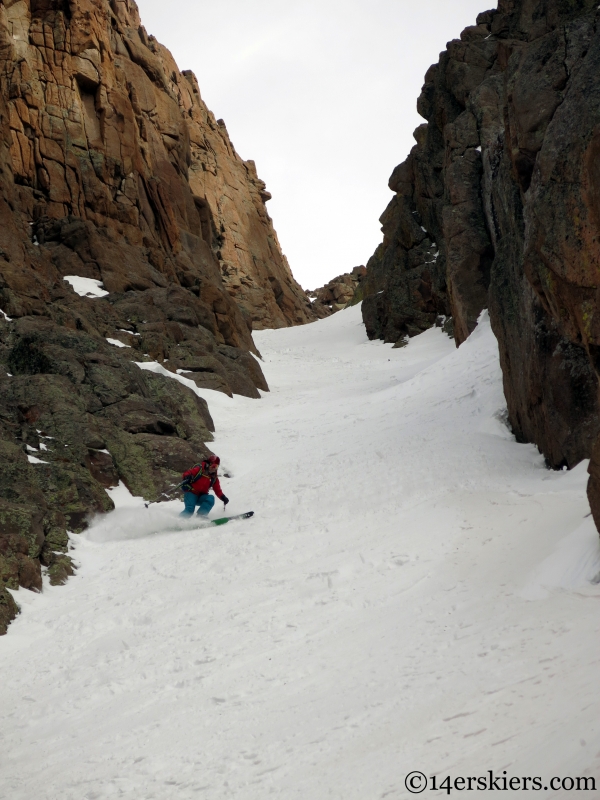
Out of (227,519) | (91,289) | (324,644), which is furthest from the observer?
(91,289)

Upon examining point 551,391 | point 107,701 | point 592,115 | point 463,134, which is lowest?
point 107,701

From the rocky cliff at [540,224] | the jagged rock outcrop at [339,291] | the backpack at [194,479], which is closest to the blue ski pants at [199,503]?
the backpack at [194,479]

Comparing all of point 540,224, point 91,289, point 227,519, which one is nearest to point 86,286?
point 91,289

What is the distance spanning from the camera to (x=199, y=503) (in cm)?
1238

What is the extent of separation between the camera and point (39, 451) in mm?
12180

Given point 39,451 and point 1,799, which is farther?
point 39,451

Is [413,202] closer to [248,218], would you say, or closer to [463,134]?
[463,134]

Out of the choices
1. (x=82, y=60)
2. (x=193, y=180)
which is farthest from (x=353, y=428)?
(x=193, y=180)

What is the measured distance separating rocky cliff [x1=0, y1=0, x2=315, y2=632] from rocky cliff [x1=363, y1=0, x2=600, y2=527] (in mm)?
7382

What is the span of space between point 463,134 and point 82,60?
1947cm

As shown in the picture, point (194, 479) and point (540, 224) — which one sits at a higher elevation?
point (540, 224)

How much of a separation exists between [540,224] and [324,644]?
556cm

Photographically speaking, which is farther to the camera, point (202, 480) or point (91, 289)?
point (91, 289)

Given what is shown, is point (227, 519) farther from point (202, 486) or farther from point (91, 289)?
point (91, 289)
